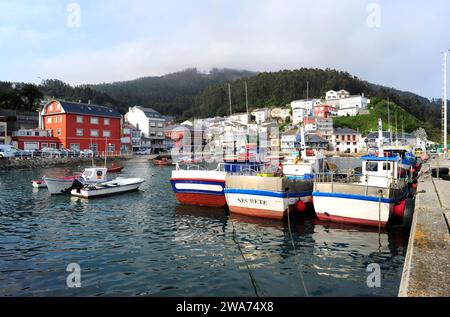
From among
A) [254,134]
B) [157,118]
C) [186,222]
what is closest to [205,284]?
[186,222]

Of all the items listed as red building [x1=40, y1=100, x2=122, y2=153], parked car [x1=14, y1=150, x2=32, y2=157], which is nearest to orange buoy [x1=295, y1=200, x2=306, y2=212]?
red building [x1=40, y1=100, x2=122, y2=153]

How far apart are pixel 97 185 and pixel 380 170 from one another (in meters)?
22.7

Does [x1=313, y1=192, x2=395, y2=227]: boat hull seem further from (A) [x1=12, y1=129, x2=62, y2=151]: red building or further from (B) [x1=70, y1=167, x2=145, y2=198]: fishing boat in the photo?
(A) [x1=12, y1=129, x2=62, y2=151]: red building

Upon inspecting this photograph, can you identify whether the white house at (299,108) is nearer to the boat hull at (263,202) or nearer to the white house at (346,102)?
the white house at (346,102)

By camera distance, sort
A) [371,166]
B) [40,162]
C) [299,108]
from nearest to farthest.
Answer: [371,166]
[40,162]
[299,108]

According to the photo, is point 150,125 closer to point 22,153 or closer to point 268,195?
point 22,153

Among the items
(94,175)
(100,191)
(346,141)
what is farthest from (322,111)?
(100,191)

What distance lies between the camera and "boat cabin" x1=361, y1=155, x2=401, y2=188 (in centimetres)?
1900

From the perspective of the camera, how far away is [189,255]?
13133 mm

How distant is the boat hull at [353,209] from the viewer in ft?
53.4

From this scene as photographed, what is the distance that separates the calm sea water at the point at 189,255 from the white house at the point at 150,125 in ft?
326

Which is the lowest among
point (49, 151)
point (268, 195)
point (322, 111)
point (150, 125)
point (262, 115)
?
point (268, 195)

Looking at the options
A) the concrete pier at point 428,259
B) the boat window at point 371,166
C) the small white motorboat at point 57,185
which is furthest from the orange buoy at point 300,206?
the small white motorboat at point 57,185

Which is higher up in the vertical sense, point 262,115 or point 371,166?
point 262,115
